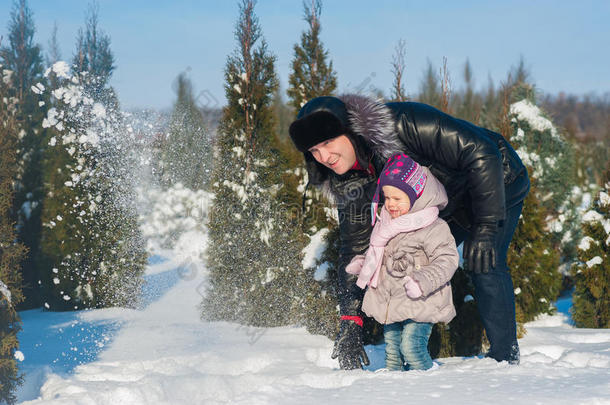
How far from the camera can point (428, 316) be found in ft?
9.51

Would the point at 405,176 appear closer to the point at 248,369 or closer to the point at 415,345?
the point at 415,345

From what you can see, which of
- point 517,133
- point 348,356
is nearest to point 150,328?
point 348,356

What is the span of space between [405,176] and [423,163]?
31 centimetres

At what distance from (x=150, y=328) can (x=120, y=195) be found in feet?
8.57

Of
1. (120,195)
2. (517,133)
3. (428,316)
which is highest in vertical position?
(517,133)

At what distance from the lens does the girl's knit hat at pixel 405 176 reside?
2789 mm

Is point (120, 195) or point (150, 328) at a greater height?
point (120, 195)

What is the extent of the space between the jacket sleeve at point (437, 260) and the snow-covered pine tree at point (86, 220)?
5008 mm

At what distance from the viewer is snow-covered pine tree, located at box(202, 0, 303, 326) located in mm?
5207

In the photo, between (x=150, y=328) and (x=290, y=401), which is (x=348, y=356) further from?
(x=150, y=328)

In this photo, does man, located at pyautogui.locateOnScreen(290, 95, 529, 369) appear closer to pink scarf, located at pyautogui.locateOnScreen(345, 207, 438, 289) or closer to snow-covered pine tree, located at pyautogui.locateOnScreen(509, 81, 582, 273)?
pink scarf, located at pyautogui.locateOnScreen(345, 207, 438, 289)

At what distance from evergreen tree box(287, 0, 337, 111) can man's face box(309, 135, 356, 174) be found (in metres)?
3.81

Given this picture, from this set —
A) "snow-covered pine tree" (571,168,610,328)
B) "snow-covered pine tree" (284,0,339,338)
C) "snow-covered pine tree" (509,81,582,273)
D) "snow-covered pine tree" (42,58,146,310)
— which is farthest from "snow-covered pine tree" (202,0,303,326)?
"snow-covered pine tree" (509,81,582,273)

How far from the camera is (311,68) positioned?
24.1ft
